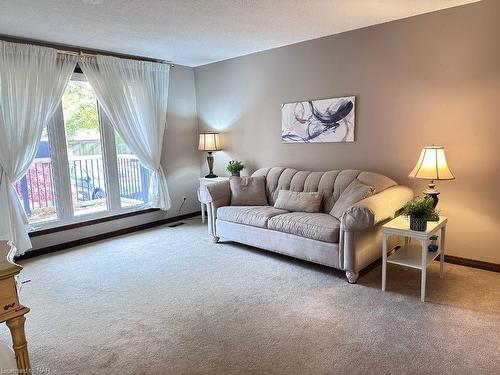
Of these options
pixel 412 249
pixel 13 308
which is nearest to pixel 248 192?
pixel 412 249

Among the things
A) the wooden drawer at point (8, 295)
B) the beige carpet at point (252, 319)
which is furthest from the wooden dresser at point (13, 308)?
the beige carpet at point (252, 319)

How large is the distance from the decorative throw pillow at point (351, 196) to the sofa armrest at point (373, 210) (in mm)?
118

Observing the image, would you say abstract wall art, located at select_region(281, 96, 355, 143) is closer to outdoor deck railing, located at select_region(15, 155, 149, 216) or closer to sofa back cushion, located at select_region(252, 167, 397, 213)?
sofa back cushion, located at select_region(252, 167, 397, 213)

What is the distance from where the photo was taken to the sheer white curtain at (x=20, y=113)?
3.62 m

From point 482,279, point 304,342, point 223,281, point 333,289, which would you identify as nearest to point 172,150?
point 223,281

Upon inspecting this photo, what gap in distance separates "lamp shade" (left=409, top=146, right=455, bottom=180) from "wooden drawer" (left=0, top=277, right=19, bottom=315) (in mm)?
2910

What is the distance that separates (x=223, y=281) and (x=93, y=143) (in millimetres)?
2715

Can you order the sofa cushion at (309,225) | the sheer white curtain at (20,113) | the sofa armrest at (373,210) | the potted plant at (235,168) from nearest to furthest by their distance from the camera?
the sofa armrest at (373,210) < the sofa cushion at (309,225) < the sheer white curtain at (20,113) < the potted plant at (235,168)

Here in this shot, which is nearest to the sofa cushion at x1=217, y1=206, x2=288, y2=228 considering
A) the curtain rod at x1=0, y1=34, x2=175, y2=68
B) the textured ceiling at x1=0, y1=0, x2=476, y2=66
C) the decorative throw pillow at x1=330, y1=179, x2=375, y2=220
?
the decorative throw pillow at x1=330, y1=179, x2=375, y2=220

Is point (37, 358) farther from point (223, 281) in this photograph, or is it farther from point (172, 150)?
point (172, 150)

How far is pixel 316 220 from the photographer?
330 centimetres

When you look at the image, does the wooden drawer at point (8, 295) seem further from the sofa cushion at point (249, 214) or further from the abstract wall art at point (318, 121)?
the abstract wall art at point (318, 121)

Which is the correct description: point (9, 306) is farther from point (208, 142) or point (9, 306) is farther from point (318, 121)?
point (208, 142)

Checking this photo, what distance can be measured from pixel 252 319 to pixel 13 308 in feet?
5.14
